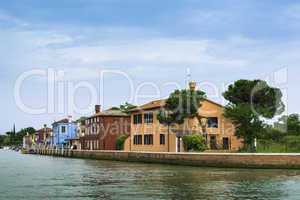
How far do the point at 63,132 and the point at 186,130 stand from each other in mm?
66747

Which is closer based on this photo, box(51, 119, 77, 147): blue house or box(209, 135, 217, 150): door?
box(209, 135, 217, 150): door

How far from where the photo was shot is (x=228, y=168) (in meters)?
51.6

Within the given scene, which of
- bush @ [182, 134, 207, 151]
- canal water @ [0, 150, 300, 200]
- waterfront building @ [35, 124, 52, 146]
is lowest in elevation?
canal water @ [0, 150, 300, 200]

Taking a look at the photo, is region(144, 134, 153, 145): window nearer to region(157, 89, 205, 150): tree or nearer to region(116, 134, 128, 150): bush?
region(116, 134, 128, 150): bush

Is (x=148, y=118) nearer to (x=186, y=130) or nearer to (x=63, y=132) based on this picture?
(x=186, y=130)

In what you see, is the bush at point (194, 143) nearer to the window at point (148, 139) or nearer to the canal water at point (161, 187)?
the window at point (148, 139)

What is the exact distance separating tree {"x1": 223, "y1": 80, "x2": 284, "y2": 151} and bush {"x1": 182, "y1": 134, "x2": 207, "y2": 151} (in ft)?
13.9

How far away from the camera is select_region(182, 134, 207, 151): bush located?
6419cm

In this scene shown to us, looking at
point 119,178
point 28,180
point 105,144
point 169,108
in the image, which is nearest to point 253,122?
point 169,108

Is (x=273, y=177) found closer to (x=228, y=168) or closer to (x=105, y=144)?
(x=228, y=168)

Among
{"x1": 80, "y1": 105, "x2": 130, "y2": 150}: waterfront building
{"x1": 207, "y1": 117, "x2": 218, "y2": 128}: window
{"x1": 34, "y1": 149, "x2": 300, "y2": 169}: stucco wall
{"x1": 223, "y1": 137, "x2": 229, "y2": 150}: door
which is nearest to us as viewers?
{"x1": 34, "y1": 149, "x2": 300, "y2": 169}: stucco wall

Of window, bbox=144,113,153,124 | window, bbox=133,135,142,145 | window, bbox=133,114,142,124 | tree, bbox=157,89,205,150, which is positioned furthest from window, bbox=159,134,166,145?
tree, bbox=157,89,205,150

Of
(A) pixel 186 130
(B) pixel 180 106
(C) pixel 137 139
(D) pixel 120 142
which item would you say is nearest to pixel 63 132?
(D) pixel 120 142

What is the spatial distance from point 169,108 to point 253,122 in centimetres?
977
